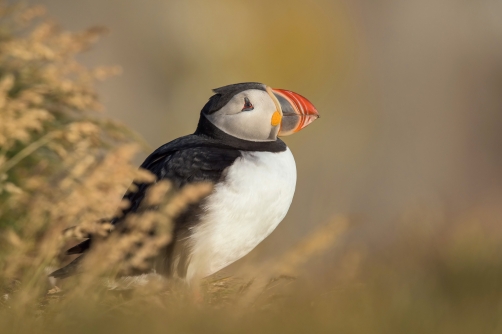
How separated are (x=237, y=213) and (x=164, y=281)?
534 mm

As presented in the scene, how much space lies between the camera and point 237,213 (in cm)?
338

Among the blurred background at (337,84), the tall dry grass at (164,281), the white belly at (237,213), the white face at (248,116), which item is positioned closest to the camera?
the tall dry grass at (164,281)

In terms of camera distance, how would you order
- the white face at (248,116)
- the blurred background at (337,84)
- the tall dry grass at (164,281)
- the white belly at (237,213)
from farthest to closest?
the blurred background at (337,84) < the white face at (248,116) < the white belly at (237,213) < the tall dry grass at (164,281)

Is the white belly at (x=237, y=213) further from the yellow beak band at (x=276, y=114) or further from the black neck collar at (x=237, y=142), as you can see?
the yellow beak band at (x=276, y=114)

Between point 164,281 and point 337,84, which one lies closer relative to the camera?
point 164,281

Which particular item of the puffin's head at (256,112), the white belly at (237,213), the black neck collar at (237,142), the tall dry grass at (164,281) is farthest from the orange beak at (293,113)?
the tall dry grass at (164,281)

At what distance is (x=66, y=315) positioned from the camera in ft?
7.54

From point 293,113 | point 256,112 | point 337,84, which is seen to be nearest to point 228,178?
point 256,112

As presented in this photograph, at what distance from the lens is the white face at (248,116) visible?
3.70 meters

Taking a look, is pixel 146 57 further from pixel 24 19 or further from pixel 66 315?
pixel 66 315

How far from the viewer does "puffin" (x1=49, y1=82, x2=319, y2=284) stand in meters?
3.40

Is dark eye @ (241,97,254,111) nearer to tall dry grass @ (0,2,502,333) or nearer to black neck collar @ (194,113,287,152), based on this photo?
black neck collar @ (194,113,287,152)

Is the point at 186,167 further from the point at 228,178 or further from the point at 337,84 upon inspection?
the point at 337,84

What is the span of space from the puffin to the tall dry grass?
123 millimetres
